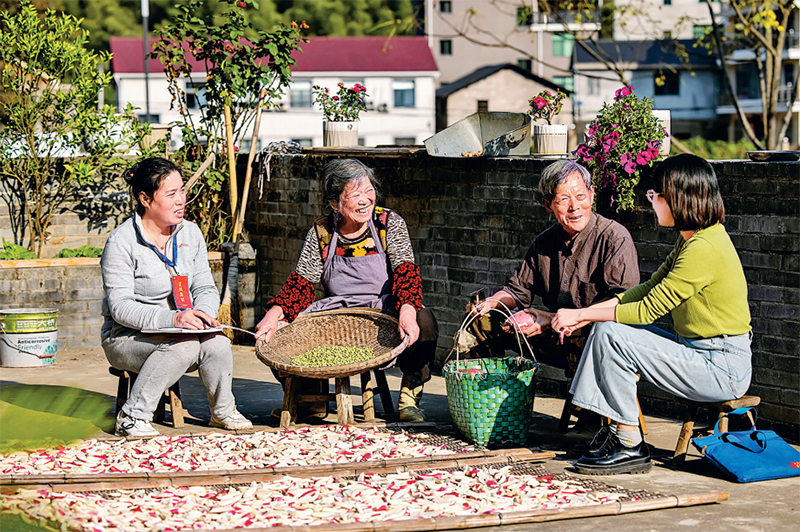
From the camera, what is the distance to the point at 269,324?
5.75m

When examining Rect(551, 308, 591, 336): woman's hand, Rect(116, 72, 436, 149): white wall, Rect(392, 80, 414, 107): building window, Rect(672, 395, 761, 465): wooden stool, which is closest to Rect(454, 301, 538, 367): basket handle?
Rect(551, 308, 591, 336): woman's hand

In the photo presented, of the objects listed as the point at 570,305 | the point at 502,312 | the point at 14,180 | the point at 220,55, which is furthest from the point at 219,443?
the point at 14,180

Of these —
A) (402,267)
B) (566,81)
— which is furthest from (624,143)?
(566,81)

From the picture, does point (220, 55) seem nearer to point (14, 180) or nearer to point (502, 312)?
point (14, 180)

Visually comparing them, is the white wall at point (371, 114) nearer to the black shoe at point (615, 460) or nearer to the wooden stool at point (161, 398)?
the wooden stool at point (161, 398)

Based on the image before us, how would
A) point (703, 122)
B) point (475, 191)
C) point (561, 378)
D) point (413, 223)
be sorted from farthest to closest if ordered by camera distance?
point (703, 122), point (413, 223), point (475, 191), point (561, 378)

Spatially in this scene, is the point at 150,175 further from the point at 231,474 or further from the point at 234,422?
the point at 231,474

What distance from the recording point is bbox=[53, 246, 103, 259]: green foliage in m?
9.64

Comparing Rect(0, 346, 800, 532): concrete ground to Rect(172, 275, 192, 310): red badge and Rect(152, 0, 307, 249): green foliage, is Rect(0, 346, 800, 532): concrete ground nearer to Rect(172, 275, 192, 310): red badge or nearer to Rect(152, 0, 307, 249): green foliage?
Rect(172, 275, 192, 310): red badge

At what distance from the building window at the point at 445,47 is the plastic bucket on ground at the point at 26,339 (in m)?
48.8

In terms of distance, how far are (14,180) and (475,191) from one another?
509 cm

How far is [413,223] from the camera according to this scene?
7961 mm

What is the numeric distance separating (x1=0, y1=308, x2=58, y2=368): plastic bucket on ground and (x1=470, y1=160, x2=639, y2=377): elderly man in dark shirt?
165 inches

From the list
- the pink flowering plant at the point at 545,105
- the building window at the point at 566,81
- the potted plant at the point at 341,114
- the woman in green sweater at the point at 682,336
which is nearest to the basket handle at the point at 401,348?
the woman in green sweater at the point at 682,336
